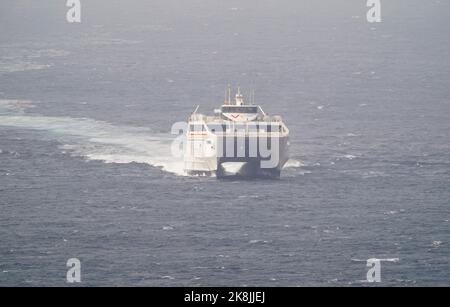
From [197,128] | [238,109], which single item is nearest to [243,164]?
[197,128]

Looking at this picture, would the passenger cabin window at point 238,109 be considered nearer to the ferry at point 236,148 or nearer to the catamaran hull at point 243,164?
the ferry at point 236,148

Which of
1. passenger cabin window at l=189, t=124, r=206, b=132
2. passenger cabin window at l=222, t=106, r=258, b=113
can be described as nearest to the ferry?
passenger cabin window at l=189, t=124, r=206, b=132

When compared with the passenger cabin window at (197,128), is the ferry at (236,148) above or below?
below

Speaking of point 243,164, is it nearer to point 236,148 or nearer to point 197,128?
point 236,148

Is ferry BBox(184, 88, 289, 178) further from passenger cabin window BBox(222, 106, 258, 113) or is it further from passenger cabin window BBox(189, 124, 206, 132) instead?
passenger cabin window BBox(222, 106, 258, 113)

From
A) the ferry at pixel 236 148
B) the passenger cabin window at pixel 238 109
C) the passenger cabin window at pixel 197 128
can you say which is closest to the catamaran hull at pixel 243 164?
the ferry at pixel 236 148

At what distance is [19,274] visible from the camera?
13862cm

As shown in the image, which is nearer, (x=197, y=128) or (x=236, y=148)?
(x=236, y=148)

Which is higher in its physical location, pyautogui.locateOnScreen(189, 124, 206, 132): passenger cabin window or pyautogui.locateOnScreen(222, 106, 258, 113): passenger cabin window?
pyautogui.locateOnScreen(222, 106, 258, 113): passenger cabin window

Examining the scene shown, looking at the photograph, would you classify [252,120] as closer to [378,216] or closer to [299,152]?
[299,152]

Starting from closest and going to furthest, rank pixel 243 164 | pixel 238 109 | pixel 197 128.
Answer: pixel 243 164
pixel 197 128
pixel 238 109

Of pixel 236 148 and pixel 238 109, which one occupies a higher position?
pixel 238 109
